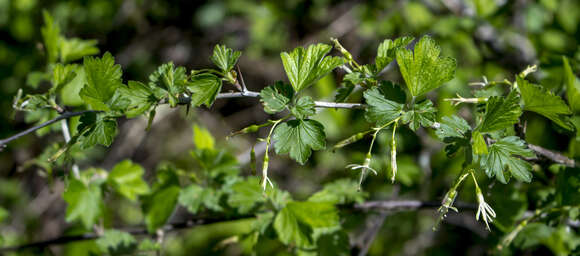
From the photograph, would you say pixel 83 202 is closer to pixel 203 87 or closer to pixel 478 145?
pixel 203 87

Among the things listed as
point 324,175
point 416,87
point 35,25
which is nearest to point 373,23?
point 324,175

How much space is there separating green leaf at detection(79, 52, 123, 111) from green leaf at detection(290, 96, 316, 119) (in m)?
0.47

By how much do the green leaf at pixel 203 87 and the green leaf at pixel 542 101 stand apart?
2.53ft

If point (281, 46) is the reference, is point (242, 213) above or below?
above

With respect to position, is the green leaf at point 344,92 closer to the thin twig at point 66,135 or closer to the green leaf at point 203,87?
the green leaf at point 203,87

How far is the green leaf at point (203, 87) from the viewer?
3.40 ft

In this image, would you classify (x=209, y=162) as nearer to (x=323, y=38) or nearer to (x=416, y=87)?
(x=416, y=87)

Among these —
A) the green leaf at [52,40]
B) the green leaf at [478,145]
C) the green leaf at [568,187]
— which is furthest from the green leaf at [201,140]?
the green leaf at [568,187]

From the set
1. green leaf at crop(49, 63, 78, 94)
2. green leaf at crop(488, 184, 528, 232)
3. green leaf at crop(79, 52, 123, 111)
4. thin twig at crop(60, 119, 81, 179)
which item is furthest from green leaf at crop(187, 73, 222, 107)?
green leaf at crop(488, 184, 528, 232)

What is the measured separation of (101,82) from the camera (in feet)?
3.65

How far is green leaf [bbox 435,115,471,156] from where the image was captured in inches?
41.6

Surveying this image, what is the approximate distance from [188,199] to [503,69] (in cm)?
218

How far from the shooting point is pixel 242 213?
4.92 ft

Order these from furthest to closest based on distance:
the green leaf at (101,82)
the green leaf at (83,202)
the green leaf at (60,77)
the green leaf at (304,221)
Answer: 1. the green leaf at (83,202)
2. the green leaf at (304,221)
3. the green leaf at (60,77)
4. the green leaf at (101,82)
